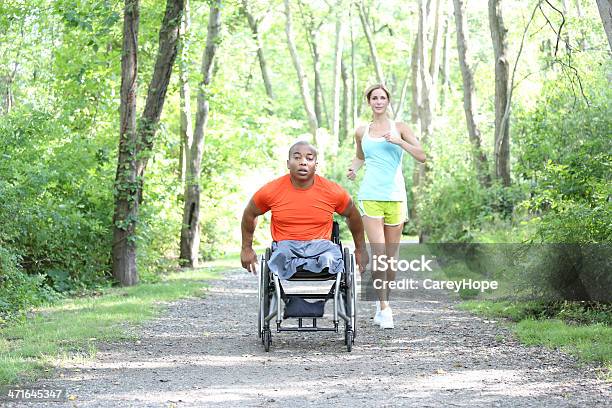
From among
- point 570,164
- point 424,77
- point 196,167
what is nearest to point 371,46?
point 424,77

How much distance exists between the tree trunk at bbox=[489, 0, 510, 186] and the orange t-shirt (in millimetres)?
8746

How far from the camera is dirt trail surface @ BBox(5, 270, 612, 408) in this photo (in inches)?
227

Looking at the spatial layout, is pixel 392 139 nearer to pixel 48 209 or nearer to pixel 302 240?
pixel 302 240

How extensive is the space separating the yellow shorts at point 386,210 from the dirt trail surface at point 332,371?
1.04 meters

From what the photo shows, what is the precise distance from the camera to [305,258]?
7.53 m

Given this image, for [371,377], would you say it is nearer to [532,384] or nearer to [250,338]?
[532,384]

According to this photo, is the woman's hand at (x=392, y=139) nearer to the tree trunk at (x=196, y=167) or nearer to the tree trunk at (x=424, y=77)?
the tree trunk at (x=196, y=167)

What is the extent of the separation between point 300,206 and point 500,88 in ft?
29.9

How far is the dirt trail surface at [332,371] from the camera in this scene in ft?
18.9

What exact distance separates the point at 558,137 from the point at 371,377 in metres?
7.82

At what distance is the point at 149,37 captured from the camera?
55.8 feet

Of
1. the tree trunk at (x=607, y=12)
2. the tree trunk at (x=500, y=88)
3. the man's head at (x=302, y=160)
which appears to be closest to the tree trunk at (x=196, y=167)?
the tree trunk at (x=500, y=88)

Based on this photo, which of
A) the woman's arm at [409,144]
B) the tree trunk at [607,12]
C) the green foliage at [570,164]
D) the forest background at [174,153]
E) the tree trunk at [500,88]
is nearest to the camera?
the tree trunk at [607,12]

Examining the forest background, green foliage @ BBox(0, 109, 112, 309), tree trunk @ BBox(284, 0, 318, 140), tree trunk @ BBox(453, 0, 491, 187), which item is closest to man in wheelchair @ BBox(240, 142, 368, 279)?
the forest background
